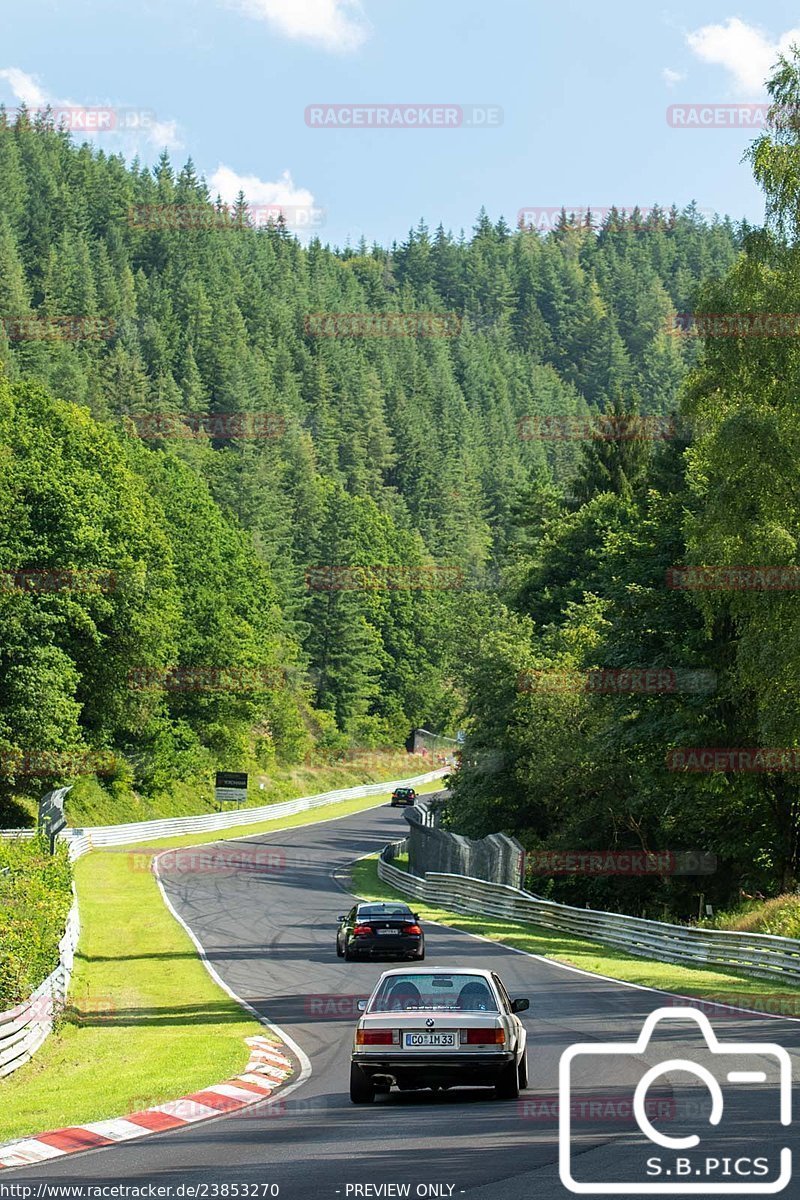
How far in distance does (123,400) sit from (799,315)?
4820 inches

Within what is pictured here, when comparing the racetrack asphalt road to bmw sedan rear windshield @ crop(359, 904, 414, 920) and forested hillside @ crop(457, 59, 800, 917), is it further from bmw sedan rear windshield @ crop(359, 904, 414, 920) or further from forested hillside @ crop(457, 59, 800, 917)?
forested hillside @ crop(457, 59, 800, 917)

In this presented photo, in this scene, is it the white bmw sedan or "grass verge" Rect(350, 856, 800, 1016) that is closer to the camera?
the white bmw sedan

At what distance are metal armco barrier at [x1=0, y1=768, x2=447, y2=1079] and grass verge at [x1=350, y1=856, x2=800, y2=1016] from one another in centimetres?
1045

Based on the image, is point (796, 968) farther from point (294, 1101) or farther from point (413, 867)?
point (413, 867)

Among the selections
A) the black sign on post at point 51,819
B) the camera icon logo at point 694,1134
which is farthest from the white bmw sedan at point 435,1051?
the black sign on post at point 51,819

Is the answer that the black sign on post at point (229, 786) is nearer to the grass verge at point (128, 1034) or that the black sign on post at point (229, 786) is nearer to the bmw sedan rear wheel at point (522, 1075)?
the grass verge at point (128, 1034)

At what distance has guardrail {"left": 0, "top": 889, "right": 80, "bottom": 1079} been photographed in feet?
63.9

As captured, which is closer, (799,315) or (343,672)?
(799,315)

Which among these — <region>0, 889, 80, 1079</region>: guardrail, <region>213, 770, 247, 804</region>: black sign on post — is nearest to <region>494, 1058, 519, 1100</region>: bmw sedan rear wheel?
<region>0, 889, 80, 1079</region>: guardrail

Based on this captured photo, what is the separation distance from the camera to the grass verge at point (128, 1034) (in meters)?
15.4

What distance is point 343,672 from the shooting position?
135m

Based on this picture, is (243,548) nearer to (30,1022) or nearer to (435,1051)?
(30,1022)

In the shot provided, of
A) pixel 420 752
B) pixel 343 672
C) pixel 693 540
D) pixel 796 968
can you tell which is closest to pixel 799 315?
pixel 693 540

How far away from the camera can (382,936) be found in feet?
103
